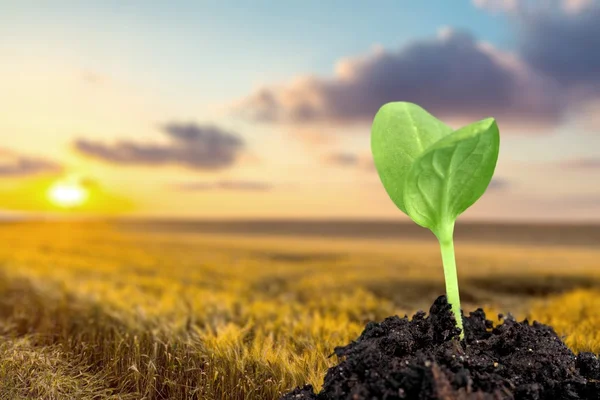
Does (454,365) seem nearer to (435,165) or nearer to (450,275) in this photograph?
(450,275)

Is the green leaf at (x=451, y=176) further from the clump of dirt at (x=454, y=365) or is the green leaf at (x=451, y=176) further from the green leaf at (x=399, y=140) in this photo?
the clump of dirt at (x=454, y=365)

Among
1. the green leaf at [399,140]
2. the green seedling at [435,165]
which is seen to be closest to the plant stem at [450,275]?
the green seedling at [435,165]

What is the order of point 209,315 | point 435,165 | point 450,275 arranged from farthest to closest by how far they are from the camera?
1. point 209,315
2. point 450,275
3. point 435,165

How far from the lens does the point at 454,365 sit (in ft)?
7.72

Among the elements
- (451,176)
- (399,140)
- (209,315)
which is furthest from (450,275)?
(209,315)

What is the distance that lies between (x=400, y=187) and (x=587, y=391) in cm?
136

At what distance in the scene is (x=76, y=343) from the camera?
14.6 ft

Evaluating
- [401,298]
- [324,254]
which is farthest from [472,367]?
[324,254]

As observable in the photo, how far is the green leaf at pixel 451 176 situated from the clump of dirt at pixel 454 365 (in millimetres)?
496

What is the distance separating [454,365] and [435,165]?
0.97 meters

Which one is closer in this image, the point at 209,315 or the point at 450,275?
the point at 450,275

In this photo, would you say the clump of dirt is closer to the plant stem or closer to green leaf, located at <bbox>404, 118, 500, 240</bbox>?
the plant stem

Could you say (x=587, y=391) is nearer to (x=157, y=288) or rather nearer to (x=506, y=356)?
(x=506, y=356)

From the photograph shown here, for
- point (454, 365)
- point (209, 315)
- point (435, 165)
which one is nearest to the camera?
point (454, 365)
